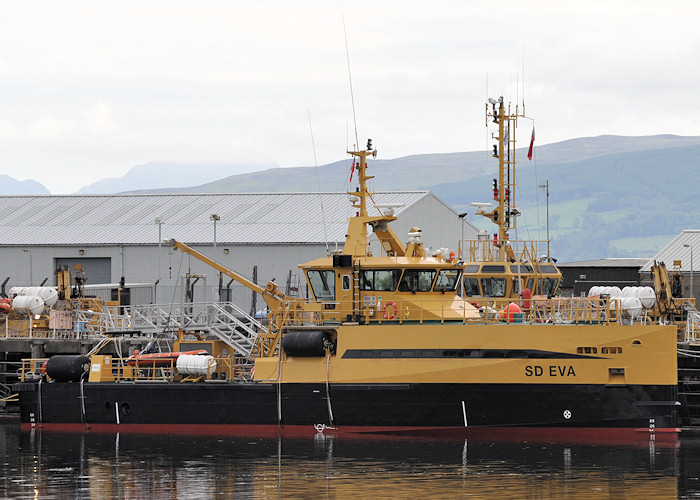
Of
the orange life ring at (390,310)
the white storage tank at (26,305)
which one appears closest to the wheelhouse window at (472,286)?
the orange life ring at (390,310)

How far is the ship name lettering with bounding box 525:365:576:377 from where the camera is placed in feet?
92.3

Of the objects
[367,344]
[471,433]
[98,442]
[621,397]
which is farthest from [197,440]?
[621,397]

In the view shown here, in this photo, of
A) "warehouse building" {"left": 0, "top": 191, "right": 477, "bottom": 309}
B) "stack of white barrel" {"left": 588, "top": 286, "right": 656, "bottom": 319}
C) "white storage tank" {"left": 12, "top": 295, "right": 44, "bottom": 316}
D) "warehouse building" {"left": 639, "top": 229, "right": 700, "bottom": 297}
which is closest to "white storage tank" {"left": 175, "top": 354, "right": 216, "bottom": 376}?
"white storage tank" {"left": 12, "top": 295, "right": 44, "bottom": 316}

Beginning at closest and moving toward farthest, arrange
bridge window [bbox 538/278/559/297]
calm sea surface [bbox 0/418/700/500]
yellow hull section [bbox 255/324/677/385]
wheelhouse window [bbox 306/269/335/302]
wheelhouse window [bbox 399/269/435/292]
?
calm sea surface [bbox 0/418/700/500] → yellow hull section [bbox 255/324/677/385] → wheelhouse window [bbox 399/269/435/292] → wheelhouse window [bbox 306/269/335/302] → bridge window [bbox 538/278/559/297]

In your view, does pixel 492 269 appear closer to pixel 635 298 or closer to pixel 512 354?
pixel 635 298

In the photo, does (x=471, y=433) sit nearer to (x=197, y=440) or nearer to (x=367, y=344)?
(x=367, y=344)

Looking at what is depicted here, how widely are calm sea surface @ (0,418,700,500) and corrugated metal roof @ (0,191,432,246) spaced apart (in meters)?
29.5

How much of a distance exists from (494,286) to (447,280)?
9.85m

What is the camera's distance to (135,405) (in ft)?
104

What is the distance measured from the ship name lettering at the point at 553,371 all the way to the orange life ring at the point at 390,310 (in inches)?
150

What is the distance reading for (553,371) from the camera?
1110 inches

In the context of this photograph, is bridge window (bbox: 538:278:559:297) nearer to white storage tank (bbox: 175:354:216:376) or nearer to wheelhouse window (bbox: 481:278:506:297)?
wheelhouse window (bbox: 481:278:506:297)

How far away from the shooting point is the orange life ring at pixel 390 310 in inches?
1170

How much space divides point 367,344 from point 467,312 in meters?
2.80
